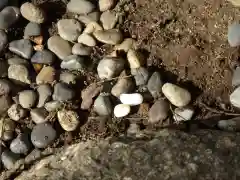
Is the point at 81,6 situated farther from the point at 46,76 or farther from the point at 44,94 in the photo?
the point at 44,94

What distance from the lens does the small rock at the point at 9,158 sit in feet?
9.10

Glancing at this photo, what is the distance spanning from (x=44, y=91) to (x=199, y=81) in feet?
3.06

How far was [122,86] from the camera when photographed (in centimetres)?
286

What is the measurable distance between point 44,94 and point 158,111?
2.30ft

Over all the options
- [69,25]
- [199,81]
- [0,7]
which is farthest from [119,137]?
[0,7]

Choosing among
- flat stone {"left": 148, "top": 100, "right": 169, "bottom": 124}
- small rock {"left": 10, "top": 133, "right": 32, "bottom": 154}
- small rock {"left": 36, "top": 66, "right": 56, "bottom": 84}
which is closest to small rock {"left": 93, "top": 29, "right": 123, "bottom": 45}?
small rock {"left": 36, "top": 66, "right": 56, "bottom": 84}

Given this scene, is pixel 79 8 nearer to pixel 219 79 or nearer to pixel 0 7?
pixel 0 7

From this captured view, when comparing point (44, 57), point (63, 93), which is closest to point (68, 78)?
point (63, 93)

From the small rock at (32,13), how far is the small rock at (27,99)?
0.49 meters

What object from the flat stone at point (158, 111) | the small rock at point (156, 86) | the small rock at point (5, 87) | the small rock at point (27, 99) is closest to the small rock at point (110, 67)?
the small rock at point (156, 86)

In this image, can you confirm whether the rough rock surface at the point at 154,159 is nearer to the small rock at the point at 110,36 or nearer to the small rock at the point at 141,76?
the small rock at the point at 141,76

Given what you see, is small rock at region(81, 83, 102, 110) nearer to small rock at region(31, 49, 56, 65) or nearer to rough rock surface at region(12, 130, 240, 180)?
small rock at region(31, 49, 56, 65)

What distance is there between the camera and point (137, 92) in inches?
113

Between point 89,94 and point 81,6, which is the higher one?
point 81,6
